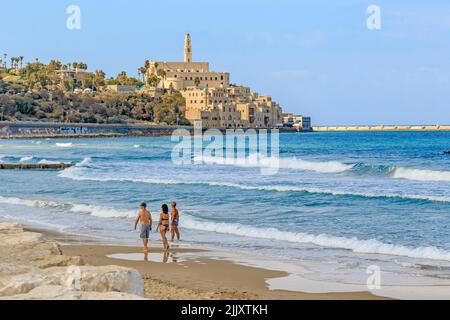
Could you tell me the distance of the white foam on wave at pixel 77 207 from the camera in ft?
78.3

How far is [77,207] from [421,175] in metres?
19.1

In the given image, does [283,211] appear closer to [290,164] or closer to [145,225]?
[145,225]

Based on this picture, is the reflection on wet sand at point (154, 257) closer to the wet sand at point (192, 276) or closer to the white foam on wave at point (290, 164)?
the wet sand at point (192, 276)

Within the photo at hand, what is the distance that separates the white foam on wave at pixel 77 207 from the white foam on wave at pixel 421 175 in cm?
1747

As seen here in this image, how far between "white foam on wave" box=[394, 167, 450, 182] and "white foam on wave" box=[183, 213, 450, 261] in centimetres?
1805

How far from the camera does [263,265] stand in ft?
47.7

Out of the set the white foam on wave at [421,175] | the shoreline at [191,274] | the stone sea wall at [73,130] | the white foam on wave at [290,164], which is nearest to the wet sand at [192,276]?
the shoreline at [191,274]

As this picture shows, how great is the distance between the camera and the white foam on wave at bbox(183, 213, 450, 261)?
15.6 meters

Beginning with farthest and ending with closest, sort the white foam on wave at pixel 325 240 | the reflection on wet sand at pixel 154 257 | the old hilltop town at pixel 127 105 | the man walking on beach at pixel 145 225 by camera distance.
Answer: the old hilltop town at pixel 127 105 < the man walking on beach at pixel 145 225 < the white foam on wave at pixel 325 240 < the reflection on wet sand at pixel 154 257

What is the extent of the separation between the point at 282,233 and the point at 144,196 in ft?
37.5

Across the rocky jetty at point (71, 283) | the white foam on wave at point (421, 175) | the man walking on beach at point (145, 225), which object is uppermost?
the rocky jetty at point (71, 283)

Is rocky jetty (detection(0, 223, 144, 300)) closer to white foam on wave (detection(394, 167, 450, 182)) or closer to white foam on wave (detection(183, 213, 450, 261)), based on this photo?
white foam on wave (detection(183, 213, 450, 261))

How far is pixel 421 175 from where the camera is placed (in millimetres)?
38406
